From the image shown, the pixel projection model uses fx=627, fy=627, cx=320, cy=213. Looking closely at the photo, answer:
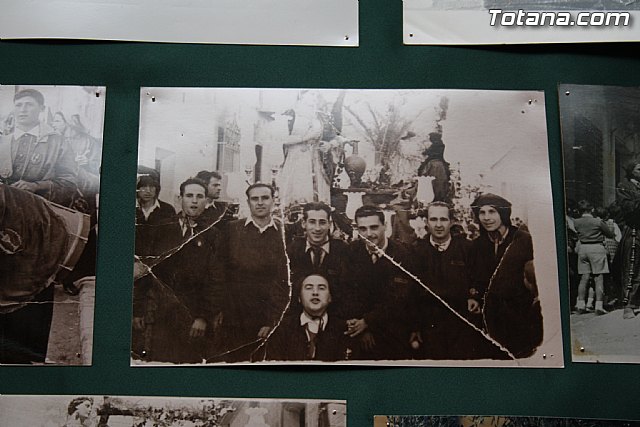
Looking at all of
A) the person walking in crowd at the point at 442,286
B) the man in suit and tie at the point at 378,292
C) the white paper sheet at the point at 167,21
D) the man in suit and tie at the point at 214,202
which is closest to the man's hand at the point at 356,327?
the man in suit and tie at the point at 378,292

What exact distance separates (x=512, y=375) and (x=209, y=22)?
37.3 inches

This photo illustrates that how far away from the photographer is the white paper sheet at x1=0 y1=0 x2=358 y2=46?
A: 131 centimetres

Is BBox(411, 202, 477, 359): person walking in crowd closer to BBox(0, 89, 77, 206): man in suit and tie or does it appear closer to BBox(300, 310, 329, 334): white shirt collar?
BBox(300, 310, 329, 334): white shirt collar

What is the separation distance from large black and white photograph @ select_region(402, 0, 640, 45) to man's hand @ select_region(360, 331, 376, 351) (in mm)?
614

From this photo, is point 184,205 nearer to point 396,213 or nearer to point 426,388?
point 396,213

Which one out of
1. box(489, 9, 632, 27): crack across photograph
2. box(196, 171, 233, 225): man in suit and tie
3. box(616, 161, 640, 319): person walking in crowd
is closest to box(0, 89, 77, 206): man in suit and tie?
box(196, 171, 233, 225): man in suit and tie

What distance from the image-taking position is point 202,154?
4.20 feet

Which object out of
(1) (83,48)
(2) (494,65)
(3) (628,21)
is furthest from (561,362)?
(1) (83,48)

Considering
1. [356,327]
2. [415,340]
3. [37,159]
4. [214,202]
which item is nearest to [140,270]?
[214,202]

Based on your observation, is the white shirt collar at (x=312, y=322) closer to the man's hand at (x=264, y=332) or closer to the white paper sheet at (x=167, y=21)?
the man's hand at (x=264, y=332)

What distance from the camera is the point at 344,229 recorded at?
1.26 metres

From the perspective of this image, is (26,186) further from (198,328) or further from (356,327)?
(356,327)

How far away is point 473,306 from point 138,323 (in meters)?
0.66

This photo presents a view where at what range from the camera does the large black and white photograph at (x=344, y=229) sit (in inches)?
48.4
